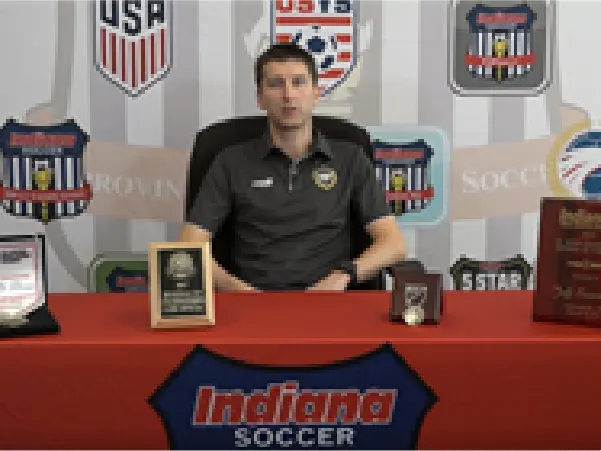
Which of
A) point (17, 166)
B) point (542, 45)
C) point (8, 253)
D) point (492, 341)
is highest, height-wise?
point (542, 45)

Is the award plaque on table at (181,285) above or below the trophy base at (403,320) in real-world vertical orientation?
above

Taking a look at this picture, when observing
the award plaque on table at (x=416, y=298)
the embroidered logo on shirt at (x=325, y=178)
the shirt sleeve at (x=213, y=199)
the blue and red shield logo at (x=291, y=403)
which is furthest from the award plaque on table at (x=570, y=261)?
the shirt sleeve at (x=213, y=199)

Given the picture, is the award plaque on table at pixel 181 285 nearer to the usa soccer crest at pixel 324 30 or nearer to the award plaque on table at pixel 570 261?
the award plaque on table at pixel 570 261

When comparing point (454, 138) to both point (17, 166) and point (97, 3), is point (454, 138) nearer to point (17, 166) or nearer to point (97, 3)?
point (97, 3)

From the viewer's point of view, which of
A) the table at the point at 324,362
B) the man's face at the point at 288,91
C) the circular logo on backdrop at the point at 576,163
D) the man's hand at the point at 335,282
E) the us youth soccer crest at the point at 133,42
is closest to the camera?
the table at the point at 324,362

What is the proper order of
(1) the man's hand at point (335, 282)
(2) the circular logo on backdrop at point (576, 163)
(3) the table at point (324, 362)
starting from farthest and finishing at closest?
1. (2) the circular logo on backdrop at point (576, 163)
2. (1) the man's hand at point (335, 282)
3. (3) the table at point (324, 362)

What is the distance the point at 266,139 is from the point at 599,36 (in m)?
1.51

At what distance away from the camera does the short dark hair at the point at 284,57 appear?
247 cm

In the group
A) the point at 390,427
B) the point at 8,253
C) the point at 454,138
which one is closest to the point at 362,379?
the point at 390,427

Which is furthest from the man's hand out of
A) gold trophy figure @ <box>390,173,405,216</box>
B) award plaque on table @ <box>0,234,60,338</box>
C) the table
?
gold trophy figure @ <box>390,173,405,216</box>

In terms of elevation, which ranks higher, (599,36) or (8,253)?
(599,36)

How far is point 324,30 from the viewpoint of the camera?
3.14 meters

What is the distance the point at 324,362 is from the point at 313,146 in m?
1.14

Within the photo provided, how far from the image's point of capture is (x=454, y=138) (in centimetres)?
321
